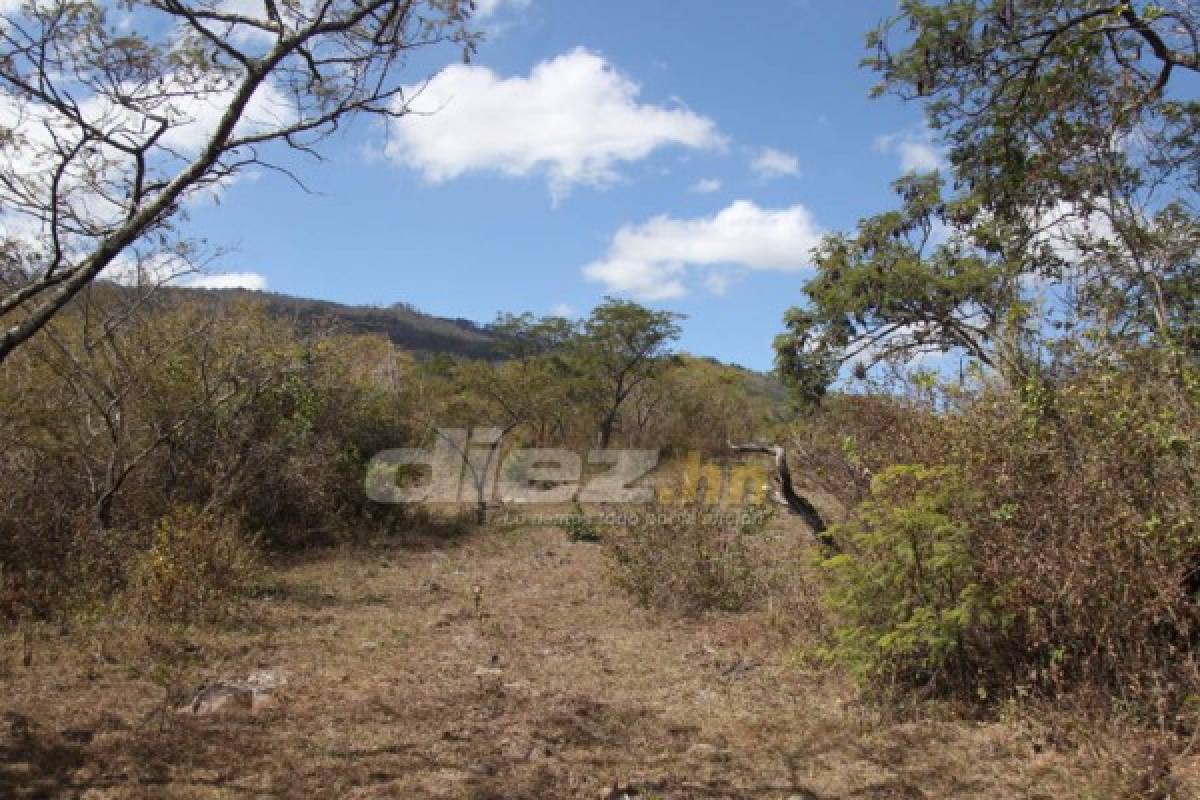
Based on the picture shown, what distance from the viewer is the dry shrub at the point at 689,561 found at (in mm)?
8125

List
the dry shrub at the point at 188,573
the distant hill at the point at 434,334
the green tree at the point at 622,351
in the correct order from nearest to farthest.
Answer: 1. the dry shrub at the point at 188,573
2. the green tree at the point at 622,351
3. the distant hill at the point at 434,334

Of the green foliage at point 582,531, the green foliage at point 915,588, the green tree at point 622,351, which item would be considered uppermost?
the green tree at point 622,351

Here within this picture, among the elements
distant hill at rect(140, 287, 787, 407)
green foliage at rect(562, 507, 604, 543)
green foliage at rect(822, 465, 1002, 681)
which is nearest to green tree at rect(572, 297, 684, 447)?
distant hill at rect(140, 287, 787, 407)

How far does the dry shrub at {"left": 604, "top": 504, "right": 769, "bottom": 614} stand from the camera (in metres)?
8.12

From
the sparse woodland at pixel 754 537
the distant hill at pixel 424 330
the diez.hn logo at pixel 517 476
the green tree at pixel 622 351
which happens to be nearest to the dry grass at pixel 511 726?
the sparse woodland at pixel 754 537

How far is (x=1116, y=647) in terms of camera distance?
14.1ft

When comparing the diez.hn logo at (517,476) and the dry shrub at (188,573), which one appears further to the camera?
the diez.hn logo at (517,476)

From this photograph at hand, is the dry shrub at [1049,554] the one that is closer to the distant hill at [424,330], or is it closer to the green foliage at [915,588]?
the green foliage at [915,588]

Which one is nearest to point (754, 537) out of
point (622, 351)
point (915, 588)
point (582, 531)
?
point (582, 531)

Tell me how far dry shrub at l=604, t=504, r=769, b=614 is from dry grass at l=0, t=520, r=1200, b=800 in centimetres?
61

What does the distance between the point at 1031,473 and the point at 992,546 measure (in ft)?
1.58

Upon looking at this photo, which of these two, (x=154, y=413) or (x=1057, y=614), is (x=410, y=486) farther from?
(x=1057, y=614)

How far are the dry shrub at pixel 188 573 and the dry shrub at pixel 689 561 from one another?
3.47 meters

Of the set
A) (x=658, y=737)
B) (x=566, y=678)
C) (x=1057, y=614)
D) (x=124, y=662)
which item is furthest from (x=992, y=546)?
(x=124, y=662)
